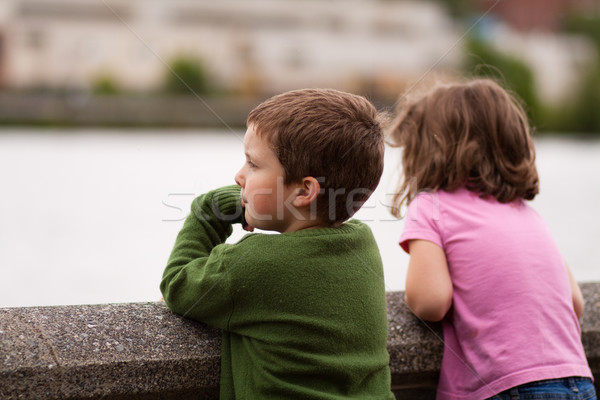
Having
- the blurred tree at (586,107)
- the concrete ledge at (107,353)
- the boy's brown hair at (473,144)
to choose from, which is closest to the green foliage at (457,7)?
the blurred tree at (586,107)

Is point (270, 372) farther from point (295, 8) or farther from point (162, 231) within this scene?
point (295, 8)

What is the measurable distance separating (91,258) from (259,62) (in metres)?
36.0

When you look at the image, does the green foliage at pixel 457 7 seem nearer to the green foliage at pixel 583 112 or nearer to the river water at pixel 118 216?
the green foliage at pixel 583 112

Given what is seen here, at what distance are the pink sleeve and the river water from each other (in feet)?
0.92

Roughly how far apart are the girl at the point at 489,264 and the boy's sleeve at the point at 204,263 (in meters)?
0.45

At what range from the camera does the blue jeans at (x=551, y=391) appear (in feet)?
5.32

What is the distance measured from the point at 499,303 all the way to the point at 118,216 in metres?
8.68

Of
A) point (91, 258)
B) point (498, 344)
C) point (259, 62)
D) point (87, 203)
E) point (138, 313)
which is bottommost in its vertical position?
point (259, 62)

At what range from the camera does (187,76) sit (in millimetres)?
41594

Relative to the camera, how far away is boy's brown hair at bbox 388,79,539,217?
6.17ft

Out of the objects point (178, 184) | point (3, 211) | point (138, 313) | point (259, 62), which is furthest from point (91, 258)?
point (259, 62)

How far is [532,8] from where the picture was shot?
5628 cm

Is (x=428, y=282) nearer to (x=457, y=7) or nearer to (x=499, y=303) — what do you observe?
(x=499, y=303)

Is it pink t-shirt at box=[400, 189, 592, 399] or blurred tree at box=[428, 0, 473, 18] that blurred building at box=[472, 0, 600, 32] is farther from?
pink t-shirt at box=[400, 189, 592, 399]
